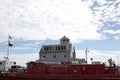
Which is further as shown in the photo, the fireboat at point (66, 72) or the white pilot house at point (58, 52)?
the white pilot house at point (58, 52)

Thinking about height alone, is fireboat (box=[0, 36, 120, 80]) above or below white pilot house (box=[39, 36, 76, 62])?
below

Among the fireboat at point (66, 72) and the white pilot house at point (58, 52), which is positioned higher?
the white pilot house at point (58, 52)

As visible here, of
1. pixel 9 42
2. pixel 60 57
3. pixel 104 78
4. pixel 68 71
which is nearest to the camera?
pixel 104 78

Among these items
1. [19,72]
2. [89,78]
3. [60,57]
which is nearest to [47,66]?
[19,72]

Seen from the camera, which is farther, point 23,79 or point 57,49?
point 57,49

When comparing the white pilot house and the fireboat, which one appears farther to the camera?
the white pilot house

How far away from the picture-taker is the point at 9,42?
48.2 m

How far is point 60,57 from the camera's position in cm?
7769

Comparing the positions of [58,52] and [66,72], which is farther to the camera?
[58,52]

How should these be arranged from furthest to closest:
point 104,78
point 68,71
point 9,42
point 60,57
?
point 60,57, point 9,42, point 68,71, point 104,78

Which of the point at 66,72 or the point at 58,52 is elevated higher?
the point at 58,52

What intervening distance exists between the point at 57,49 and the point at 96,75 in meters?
43.7

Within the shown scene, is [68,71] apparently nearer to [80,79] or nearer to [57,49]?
[80,79]

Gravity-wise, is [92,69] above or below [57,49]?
below
